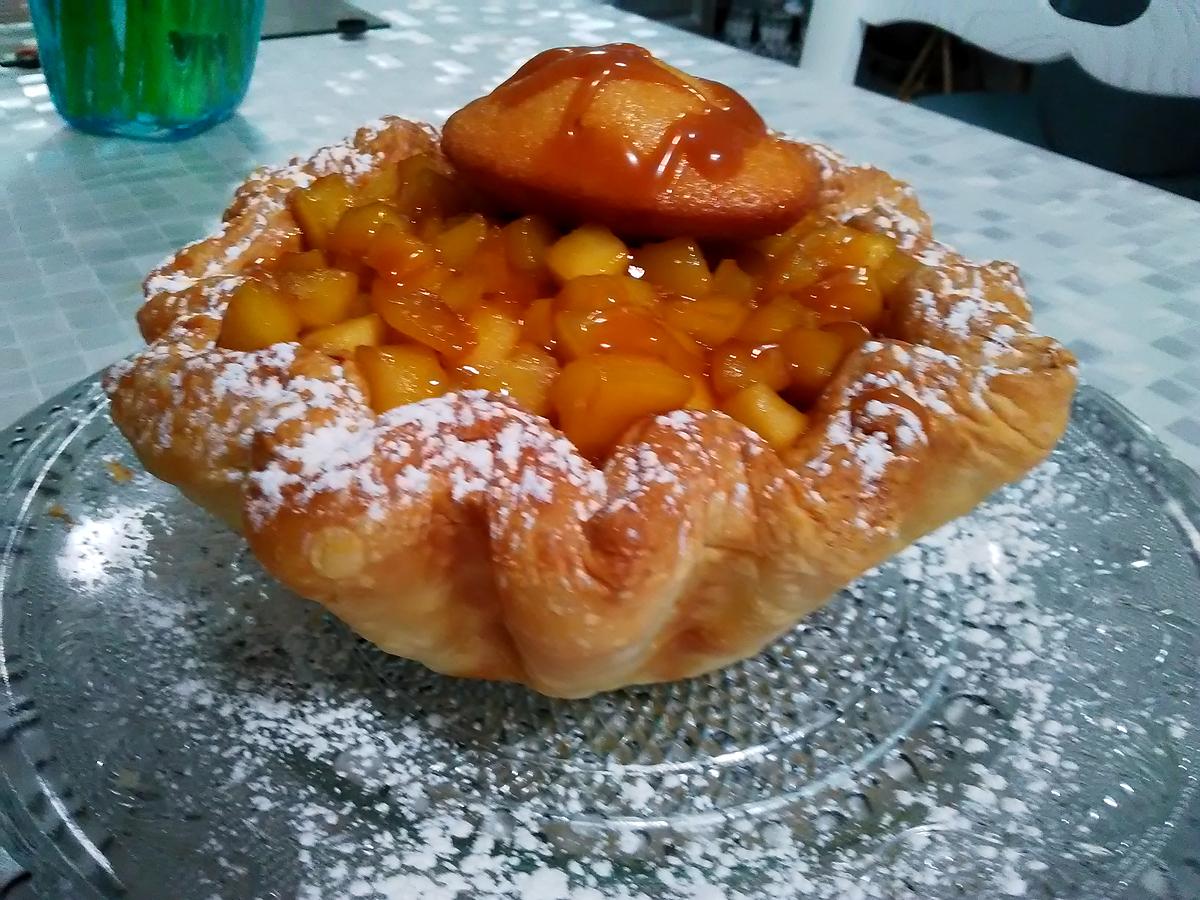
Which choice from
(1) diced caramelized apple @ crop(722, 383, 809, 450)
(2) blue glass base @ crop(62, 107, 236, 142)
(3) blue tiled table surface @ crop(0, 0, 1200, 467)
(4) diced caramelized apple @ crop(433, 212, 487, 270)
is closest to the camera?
(1) diced caramelized apple @ crop(722, 383, 809, 450)

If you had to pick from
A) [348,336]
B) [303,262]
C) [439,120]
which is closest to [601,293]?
[348,336]

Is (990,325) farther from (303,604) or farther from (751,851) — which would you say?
(303,604)

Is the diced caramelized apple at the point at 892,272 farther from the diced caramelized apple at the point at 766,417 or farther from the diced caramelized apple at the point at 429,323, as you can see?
the diced caramelized apple at the point at 429,323

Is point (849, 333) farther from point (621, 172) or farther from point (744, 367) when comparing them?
point (621, 172)

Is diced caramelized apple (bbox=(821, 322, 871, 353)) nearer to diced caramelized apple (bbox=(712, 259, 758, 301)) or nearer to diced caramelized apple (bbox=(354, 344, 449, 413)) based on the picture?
diced caramelized apple (bbox=(712, 259, 758, 301))

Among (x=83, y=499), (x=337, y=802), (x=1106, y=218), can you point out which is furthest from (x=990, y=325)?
(x=1106, y=218)

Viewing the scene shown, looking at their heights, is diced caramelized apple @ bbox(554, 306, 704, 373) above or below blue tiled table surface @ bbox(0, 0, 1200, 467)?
above

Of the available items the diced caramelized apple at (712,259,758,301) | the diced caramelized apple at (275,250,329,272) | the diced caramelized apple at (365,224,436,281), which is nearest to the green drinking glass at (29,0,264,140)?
the diced caramelized apple at (275,250,329,272)
